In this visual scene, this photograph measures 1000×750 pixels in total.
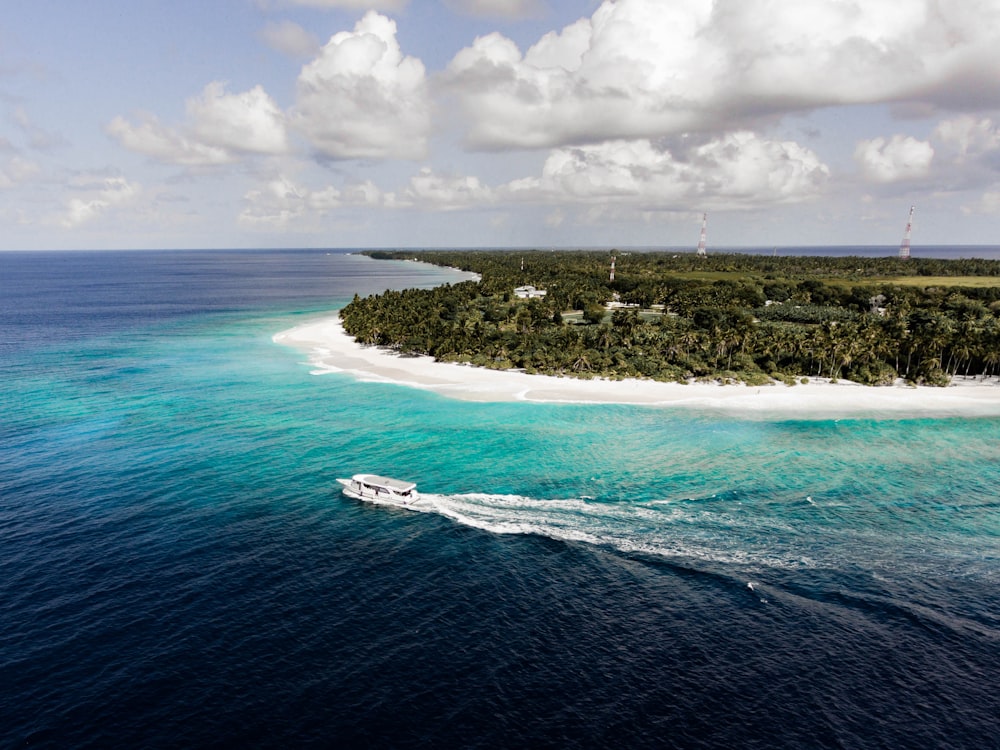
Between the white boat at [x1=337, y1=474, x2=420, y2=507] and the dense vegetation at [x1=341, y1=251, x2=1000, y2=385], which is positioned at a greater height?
the dense vegetation at [x1=341, y1=251, x2=1000, y2=385]

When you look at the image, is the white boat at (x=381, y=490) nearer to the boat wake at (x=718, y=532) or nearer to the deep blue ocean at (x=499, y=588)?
the boat wake at (x=718, y=532)

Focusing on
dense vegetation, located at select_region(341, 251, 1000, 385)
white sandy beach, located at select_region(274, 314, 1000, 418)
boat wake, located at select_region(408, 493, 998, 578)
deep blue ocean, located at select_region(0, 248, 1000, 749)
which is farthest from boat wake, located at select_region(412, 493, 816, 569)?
dense vegetation, located at select_region(341, 251, 1000, 385)

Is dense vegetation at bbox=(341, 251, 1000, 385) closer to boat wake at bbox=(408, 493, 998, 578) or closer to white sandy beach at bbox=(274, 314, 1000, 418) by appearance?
white sandy beach at bbox=(274, 314, 1000, 418)

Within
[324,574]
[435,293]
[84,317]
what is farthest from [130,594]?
[84,317]

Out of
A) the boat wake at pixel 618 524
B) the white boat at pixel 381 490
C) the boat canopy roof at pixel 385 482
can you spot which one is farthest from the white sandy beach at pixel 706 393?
the boat wake at pixel 618 524

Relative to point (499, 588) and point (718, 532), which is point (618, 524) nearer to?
point (718, 532)

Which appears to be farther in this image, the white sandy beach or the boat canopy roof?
the white sandy beach

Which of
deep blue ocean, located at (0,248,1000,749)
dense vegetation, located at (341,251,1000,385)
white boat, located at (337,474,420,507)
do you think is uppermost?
dense vegetation, located at (341,251,1000,385)
